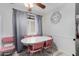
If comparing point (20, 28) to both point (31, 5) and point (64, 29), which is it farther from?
point (64, 29)

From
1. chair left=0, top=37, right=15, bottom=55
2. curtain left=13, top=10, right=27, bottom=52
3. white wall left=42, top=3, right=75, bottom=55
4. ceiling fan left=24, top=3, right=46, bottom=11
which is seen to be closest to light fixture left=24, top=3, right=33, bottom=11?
ceiling fan left=24, top=3, right=46, bottom=11

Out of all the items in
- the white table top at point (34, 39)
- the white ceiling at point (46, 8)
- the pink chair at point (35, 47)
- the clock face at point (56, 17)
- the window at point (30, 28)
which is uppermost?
the white ceiling at point (46, 8)

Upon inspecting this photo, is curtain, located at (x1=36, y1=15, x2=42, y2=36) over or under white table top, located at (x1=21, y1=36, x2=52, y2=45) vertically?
over

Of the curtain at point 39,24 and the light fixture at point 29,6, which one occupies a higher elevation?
the light fixture at point 29,6

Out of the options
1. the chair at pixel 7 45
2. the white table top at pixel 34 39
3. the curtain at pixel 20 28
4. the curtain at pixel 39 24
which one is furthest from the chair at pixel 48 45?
the chair at pixel 7 45

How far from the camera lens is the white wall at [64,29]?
1.32 meters

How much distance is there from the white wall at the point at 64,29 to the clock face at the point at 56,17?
0.14 ft

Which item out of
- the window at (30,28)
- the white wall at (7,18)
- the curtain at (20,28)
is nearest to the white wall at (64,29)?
the window at (30,28)

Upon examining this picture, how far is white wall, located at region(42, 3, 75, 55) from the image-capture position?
1.32m

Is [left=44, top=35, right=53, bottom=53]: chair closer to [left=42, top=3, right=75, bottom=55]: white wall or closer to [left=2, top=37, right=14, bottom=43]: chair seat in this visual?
[left=42, top=3, right=75, bottom=55]: white wall

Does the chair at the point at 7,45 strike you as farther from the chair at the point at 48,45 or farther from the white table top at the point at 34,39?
the chair at the point at 48,45

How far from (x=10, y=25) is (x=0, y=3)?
1.15 feet

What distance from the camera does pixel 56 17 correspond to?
1.37m

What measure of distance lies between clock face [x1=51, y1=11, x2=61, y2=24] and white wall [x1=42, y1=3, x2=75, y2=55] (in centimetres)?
4
